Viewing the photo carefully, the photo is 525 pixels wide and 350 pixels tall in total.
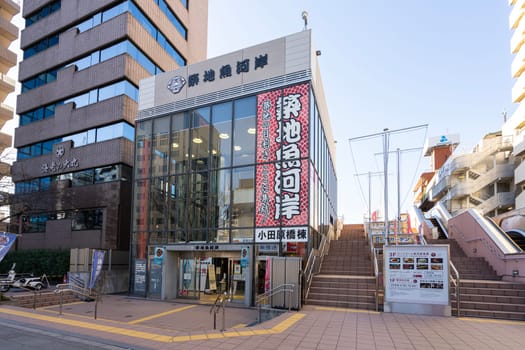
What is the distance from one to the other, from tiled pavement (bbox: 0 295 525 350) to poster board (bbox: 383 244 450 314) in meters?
0.65

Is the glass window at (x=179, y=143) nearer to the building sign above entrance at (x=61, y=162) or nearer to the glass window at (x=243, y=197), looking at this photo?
the glass window at (x=243, y=197)

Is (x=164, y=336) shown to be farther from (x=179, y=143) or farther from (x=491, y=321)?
(x=179, y=143)

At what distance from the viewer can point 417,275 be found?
37.3 ft

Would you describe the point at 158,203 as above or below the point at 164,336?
above

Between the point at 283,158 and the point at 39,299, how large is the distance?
1256 centimetres

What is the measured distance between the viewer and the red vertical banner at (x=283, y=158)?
15.4m

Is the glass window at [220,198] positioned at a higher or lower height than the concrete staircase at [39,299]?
higher

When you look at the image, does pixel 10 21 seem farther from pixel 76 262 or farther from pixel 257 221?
pixel 257 221

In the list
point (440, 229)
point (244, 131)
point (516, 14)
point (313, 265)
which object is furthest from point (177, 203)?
point (516, 14)

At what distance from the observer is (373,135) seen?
60.1ft

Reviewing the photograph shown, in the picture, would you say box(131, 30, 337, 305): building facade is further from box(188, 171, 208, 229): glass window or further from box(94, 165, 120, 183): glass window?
box(94, 165, 120, 183): glass window

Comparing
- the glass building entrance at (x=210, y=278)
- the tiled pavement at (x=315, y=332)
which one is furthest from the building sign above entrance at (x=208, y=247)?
the tiled pavement at (x=315, y=332)

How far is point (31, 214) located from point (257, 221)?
22.9m

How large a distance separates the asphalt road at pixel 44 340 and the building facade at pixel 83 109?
49.9 ft
